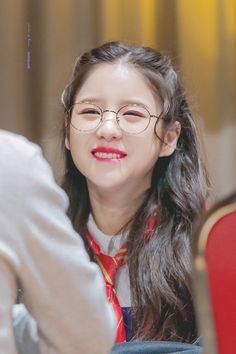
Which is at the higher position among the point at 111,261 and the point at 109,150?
the point at 109,150

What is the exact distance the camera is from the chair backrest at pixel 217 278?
58 cm

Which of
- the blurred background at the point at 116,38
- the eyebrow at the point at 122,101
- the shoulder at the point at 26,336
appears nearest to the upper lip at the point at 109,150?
the eyebrow at the point at 122,101

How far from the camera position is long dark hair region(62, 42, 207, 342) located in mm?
1203

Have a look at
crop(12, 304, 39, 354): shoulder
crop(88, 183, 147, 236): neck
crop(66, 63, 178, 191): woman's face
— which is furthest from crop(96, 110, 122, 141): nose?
crop(12, 304, 39, 354): shoulder

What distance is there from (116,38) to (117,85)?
1063 millimetres

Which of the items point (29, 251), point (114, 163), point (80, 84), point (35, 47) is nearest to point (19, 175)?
point (29, 251)

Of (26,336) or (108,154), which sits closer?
(26,336)

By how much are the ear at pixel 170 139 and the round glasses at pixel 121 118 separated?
6cm

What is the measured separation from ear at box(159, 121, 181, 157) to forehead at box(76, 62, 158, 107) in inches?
3.1

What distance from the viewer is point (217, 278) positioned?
654 millimetres

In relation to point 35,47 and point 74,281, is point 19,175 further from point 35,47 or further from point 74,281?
point 35,47

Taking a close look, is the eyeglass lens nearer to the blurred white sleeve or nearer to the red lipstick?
the red lipstick

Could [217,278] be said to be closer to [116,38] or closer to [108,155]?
[108,155]

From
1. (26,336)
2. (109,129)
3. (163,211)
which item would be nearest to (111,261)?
(163,211)
